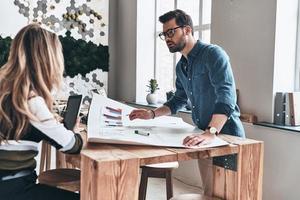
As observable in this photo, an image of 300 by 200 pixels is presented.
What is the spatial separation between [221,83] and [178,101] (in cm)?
46

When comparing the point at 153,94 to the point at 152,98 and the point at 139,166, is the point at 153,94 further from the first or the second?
the point at 139,166

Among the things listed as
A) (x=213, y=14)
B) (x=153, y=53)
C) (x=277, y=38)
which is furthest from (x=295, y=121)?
(x=153, y=53)

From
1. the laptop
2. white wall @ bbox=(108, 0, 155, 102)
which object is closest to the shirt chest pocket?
the laptop

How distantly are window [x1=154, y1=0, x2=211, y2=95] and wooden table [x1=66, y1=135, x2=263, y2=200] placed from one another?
8.27 ft

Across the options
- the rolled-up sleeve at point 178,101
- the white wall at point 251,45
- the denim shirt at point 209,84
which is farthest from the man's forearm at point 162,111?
the white wall at point 251,45

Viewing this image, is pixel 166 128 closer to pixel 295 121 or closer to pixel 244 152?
pixel 244 152

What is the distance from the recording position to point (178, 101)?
7.47ft

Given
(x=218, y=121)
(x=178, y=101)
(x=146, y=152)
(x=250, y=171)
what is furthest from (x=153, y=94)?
(x=146, y=152)

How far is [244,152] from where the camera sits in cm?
159

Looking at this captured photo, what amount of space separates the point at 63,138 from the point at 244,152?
0.72 m

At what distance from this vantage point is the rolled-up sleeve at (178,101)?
2264 millimetres

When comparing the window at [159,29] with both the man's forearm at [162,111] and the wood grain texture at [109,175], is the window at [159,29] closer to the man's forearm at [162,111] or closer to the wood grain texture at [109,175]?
the man's forearm at [162,111]

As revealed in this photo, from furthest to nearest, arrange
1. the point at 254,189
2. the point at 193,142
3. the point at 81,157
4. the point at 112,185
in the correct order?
the point at 254,189 < the point at 193,142 < the point at 81,157 < the point at 112,185

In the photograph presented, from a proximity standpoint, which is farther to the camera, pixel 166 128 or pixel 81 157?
pixel 166 128
